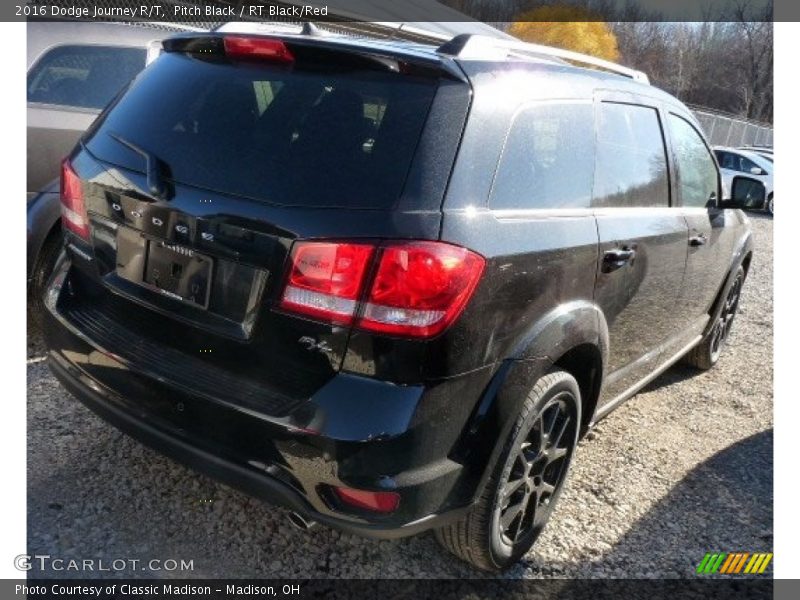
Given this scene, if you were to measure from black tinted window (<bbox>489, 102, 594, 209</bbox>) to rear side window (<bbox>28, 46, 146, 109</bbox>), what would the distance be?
9.18 ft

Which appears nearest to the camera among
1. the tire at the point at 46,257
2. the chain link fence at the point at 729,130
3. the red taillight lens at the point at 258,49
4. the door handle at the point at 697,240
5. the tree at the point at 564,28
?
the red taillight lens at the point at 258,49

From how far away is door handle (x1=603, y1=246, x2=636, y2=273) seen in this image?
8.95 ft

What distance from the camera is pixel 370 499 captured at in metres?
1.96

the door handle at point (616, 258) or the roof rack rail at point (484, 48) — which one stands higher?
the roof rack rail at point (484, 48)

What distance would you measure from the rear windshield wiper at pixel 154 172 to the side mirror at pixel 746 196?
338 centimetres

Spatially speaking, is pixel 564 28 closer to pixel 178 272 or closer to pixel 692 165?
pixel 692 165

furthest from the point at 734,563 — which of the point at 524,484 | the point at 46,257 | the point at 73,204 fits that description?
the point at 46,257

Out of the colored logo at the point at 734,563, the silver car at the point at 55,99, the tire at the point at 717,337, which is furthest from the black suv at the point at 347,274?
the tire at the point at 717,337

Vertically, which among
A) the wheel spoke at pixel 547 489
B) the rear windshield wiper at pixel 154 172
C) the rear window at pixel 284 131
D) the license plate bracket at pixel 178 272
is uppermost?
the rear window at pixel 284 131

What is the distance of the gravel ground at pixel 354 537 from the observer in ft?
8.33

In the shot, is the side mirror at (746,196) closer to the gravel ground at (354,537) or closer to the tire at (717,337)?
the tire at (717,337)

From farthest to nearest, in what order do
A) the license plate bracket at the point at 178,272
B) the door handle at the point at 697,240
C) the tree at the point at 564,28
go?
the tree at the point at 564,28, the door handle at the point at 697,240, the license plate bracket at the point at 178,272

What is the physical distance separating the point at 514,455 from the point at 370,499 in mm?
645

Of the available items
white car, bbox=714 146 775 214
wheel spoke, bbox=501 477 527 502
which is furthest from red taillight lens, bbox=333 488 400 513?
white car, bbox=714 146 775 214
